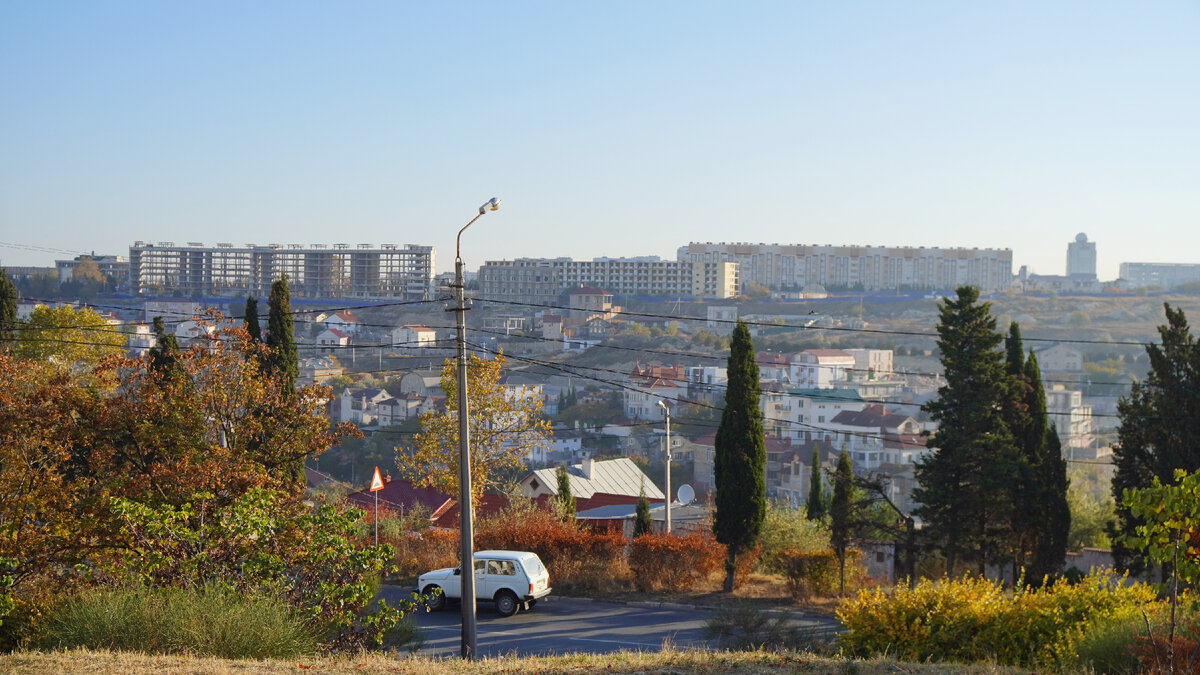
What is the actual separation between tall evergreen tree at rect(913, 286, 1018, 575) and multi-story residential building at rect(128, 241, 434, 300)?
9925 cm

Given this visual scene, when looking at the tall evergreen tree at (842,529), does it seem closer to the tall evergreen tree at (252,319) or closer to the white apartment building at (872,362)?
the tall evergreen tree at (252,319)

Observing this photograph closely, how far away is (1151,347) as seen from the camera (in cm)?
1895

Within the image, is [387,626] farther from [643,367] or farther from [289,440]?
[643,367]

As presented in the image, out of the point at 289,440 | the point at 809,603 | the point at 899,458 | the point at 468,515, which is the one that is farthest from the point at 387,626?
the point at 899,458

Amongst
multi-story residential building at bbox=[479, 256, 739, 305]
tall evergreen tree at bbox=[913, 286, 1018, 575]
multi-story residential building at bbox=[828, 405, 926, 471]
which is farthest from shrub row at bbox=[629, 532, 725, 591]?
multi-story residential building at bbox=[479, 256, 739, 305]

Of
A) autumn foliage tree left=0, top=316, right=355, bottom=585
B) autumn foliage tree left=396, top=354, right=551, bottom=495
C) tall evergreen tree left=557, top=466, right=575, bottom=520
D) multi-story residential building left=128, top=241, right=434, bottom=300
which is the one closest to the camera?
autumn foliage tree left=0, top=316, right=355, bottom=585

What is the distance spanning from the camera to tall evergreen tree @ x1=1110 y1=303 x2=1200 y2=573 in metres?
18.0

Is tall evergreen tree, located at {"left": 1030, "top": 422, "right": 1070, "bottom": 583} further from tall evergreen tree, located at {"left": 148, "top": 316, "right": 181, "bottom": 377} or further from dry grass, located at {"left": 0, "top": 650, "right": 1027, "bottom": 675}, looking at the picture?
tall evergreen tree, located at {"left": 148, "top": 316, "right": 181, "bottom": 377}

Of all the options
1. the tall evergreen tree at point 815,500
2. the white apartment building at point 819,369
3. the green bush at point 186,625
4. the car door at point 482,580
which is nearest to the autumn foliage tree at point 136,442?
the green bush at point 186,625

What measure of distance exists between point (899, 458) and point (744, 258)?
107 meters

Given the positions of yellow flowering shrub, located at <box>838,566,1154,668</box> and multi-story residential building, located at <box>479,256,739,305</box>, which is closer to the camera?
yellow flowering shrub, located at <box>838,566,1154,668</box>

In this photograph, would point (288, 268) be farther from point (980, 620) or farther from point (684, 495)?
point (980, 620)

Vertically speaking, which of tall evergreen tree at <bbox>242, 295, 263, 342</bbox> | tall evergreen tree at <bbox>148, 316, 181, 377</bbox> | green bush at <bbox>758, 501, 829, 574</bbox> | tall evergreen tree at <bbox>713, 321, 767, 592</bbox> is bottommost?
green bush at <bbox>758, 501, 829, 574</bbox>

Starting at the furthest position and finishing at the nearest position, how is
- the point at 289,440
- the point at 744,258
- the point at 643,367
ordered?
the point at 744,258 → the point at 643,367 → the point at 289,440
